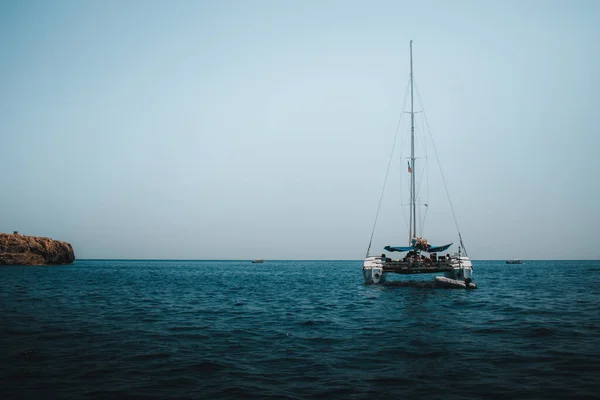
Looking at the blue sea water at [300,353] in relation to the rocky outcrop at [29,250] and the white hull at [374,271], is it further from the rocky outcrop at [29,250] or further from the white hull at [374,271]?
the rocky outcrop at [29,250]

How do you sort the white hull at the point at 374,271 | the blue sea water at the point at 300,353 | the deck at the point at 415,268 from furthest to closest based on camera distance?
1. the white hull at the point at 374,271
2. the deck at the point at 415,268
3. the blue sea water at the point at 300,353

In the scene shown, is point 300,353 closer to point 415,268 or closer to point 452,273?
point 415,268

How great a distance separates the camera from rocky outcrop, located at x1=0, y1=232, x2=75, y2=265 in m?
102

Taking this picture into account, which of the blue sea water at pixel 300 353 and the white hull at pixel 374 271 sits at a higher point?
the white hull at pixel 374 271

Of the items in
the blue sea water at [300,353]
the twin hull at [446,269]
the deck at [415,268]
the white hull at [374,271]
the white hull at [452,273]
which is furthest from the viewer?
the white hull at [374,271]

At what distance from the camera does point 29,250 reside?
10762cm

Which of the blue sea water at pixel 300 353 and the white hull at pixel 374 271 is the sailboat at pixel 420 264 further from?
the blue sea water at pixel 300 353

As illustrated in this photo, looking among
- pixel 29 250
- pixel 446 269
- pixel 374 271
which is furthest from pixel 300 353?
pixel 29 250

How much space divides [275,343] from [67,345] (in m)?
6.84

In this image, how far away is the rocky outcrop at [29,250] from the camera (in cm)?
10181

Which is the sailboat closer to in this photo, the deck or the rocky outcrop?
the deck

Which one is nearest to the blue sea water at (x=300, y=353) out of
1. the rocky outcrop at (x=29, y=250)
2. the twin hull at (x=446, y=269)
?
the twin hull at (x=446, y=269)

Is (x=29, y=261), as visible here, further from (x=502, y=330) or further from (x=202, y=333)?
(x=502, y=330)

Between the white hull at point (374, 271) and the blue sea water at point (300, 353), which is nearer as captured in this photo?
the blue sea water at point (300, 353)
